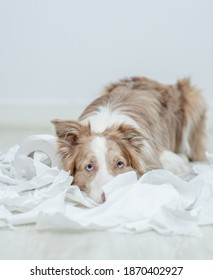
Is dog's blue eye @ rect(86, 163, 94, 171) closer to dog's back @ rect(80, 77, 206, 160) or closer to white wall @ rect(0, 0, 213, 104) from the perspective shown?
dog's back @ rect(80, 77, 206, 160)

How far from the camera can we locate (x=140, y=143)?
2992 mm

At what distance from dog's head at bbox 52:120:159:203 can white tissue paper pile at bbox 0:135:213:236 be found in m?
0.07

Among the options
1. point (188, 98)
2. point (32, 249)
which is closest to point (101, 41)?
point (188, 98)

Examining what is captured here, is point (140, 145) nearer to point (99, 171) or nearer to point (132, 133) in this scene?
point (132, 133)

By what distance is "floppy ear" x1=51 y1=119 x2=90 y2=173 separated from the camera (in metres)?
2.92

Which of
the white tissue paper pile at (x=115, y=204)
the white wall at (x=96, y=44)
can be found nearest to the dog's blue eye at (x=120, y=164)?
the white tissue paper pile at (x=115, y=204)

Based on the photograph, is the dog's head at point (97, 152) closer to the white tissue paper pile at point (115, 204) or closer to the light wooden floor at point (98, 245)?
the white tissue paper pile at point (115, 204)

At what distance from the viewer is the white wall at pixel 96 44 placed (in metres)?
5.45

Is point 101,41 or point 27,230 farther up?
point 101,41

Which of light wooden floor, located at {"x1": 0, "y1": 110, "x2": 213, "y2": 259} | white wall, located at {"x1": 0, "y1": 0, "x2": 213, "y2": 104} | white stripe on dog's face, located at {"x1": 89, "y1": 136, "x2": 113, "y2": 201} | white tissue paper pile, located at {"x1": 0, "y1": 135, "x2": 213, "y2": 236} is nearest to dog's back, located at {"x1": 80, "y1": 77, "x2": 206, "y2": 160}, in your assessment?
white stripe on dog's face, located at {"x1": 89, "y1": 136, "x2": 113, "y2": 201}

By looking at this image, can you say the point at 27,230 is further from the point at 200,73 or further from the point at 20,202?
the point at 200,73

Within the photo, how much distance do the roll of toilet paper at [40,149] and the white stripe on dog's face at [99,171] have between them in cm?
31

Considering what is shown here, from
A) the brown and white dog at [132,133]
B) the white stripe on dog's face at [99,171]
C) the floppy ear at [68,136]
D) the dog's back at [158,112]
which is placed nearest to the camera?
the white stripe on dog's face at [99,171]
